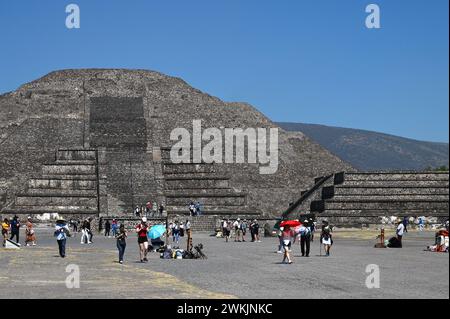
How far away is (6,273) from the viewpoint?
2341 centimetres

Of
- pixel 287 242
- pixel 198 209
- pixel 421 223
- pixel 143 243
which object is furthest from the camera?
pixel 198 209

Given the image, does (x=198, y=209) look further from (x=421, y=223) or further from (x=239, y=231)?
(x=421, y=223)

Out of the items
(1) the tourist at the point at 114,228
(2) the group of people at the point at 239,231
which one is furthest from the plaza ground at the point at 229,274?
(1) the tourist at the point at 114,228

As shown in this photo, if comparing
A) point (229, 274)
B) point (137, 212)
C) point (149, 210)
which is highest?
point (149, 210)

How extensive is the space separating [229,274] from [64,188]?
37.3 m

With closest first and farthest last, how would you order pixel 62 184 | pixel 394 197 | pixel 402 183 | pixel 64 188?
pixel 64 188
pixel 62 184
pixel 394 197
pixel 402 183

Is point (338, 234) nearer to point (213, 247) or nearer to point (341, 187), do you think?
point (341, 187)

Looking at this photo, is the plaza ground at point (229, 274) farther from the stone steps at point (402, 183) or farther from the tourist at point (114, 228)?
the stone steps at point (402, 183)

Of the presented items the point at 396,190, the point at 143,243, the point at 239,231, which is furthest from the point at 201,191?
the point at 143,243

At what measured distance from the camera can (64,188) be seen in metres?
59.1

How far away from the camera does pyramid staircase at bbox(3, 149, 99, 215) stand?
56.6m

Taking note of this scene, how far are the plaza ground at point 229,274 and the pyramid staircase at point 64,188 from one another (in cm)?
2090

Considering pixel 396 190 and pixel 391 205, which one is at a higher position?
pixel 396 190
